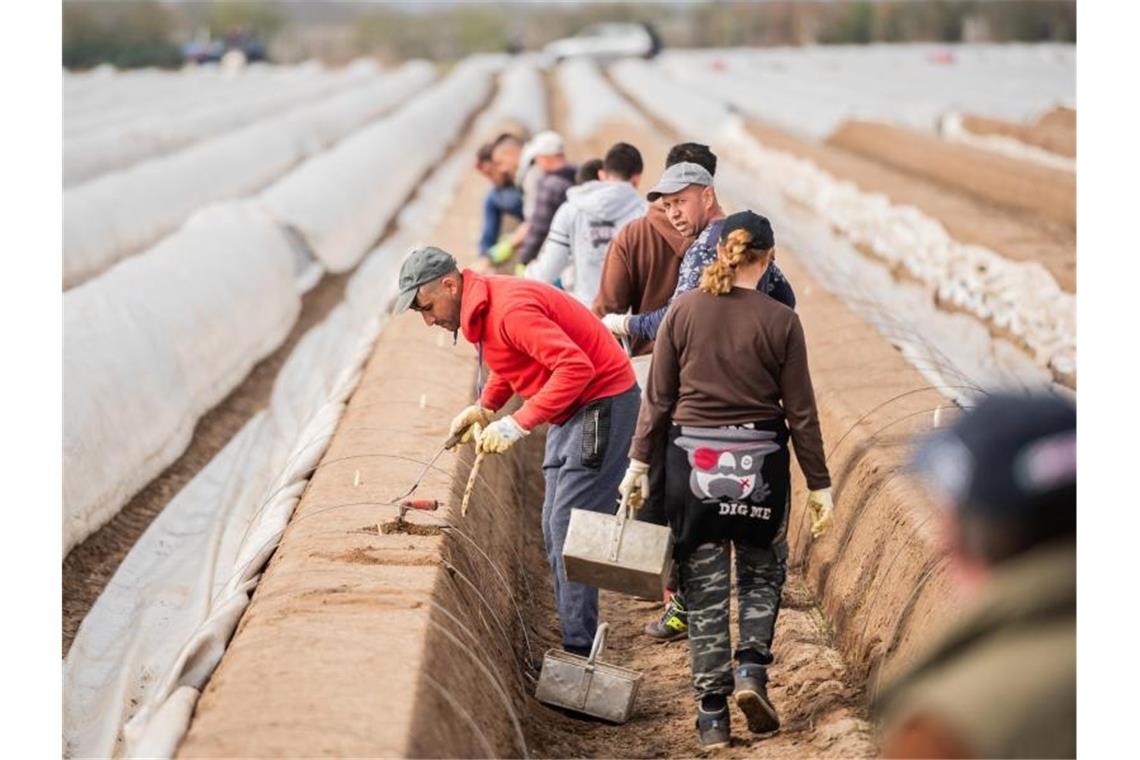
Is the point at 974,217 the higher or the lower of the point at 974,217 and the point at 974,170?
the lower

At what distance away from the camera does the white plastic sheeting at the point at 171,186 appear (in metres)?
15.1

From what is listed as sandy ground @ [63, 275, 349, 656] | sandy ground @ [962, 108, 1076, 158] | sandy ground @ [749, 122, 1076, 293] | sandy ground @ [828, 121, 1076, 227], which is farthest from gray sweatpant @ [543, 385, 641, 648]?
sandy ground @ [962, 108, 1076, 158]

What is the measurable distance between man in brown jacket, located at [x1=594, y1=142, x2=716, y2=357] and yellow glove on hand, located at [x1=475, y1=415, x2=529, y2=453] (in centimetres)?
108

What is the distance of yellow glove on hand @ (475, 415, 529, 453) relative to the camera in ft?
16.9

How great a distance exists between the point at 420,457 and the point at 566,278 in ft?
6.96

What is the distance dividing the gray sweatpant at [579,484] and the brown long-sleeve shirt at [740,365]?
70 centimetres

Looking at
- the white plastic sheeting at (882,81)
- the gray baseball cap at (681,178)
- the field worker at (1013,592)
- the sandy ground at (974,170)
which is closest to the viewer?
the field worker at (1013,592)

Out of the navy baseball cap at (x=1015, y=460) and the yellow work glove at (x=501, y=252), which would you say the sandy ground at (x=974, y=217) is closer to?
the yellow work glove at (x=501, y=252)

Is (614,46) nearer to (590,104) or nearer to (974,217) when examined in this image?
(590,104)

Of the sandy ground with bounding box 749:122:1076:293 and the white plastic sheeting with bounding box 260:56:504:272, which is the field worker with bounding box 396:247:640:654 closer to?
the sandy ground with bounding box 749:122:1076:293

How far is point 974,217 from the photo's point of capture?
48.5ft

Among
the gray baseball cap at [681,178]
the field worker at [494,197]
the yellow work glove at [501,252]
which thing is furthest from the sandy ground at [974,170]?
the gray baseball cap at [681,178]

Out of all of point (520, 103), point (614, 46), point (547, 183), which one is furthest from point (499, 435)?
point (614, 46)

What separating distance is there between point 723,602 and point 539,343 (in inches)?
42.3
